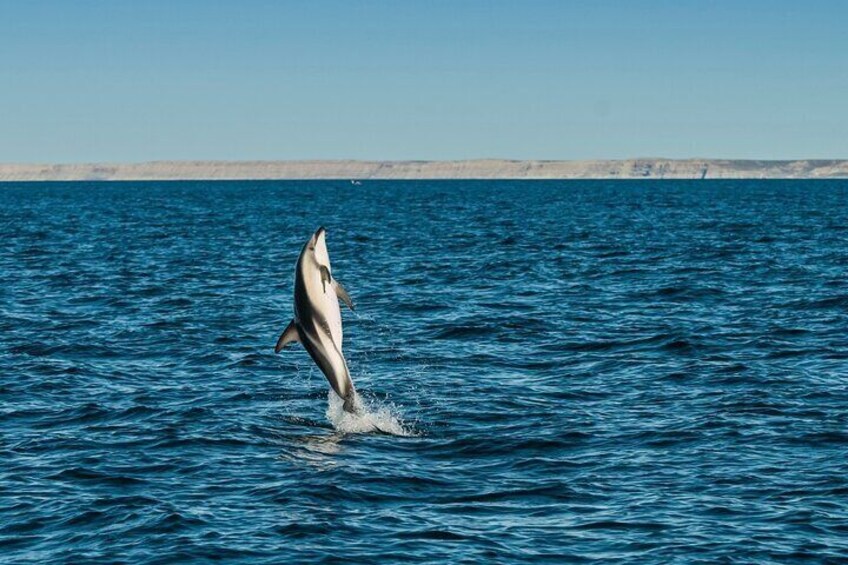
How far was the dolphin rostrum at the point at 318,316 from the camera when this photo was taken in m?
20.2

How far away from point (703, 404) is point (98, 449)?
12.2 metres

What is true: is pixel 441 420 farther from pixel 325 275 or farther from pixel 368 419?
pixel 325 275

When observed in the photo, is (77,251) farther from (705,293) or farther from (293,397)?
(293,397)

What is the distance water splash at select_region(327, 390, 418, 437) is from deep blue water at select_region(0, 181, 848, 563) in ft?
0.81

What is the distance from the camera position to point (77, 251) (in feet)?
224

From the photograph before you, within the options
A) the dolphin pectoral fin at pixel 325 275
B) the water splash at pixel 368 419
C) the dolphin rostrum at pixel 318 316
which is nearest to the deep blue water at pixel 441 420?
the water splash at pixel 368 419

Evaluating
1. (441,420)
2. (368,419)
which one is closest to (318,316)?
(368,419)

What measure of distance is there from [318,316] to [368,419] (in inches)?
156

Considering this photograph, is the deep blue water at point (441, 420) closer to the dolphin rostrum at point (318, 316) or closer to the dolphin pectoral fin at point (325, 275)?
the dolphin rostrum at point (318, 316)

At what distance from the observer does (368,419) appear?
78.4ft

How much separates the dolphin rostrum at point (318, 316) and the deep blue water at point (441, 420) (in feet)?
5.52

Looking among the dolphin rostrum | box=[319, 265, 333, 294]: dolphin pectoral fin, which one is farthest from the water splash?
box=[319, 265, 333, 294]: dolphin pectoral fin

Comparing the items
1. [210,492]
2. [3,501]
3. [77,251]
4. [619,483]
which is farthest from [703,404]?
[77,251]

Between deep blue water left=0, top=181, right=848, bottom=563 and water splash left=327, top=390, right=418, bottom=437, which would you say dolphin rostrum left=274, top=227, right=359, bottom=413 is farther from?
water splash left=327, top=390, right=418, bottom=437
